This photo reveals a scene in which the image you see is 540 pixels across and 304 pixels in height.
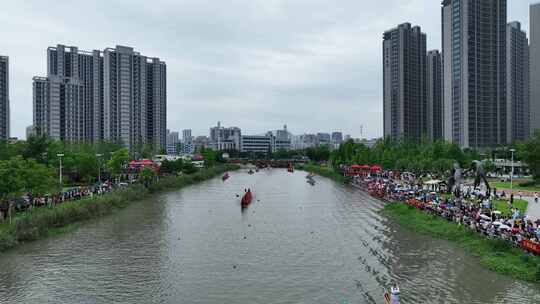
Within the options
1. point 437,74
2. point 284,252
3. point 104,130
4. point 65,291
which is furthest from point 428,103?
point 65,291

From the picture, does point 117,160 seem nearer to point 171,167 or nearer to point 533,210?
point 171,167

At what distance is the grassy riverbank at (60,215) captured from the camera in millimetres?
31373

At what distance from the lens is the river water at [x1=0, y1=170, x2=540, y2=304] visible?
2167 cm

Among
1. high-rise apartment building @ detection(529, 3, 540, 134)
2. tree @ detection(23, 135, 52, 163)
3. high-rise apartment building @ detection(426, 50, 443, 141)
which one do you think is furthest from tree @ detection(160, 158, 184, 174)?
high-rise apartment building @ detection(529, 3, 540, 134)

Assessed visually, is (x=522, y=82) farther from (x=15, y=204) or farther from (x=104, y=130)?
(x=15, y=204)

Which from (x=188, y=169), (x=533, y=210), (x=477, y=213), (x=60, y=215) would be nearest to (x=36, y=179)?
(x=60, y=215)

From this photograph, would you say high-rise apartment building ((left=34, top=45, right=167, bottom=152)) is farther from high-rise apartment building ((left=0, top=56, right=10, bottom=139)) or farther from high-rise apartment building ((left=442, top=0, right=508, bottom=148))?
high-rise apartment building ((left=442, top=0, right=508, bottom=148))

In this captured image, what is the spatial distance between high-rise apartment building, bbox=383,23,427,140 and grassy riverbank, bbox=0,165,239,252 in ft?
453

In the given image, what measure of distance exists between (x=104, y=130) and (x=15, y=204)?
116m

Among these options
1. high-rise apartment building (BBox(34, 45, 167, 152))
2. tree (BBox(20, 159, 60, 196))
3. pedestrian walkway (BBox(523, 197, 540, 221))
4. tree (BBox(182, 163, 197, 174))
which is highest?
high-rise apartment building (BBox(34, 45, 167, 152))

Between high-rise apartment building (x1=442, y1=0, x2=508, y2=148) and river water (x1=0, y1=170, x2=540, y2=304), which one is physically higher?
high-rise apartment building (x1=442, y1=0, x2=508, y2=148)

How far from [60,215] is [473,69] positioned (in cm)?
12358

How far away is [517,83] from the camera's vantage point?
165 metres

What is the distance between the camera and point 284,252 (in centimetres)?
3019
